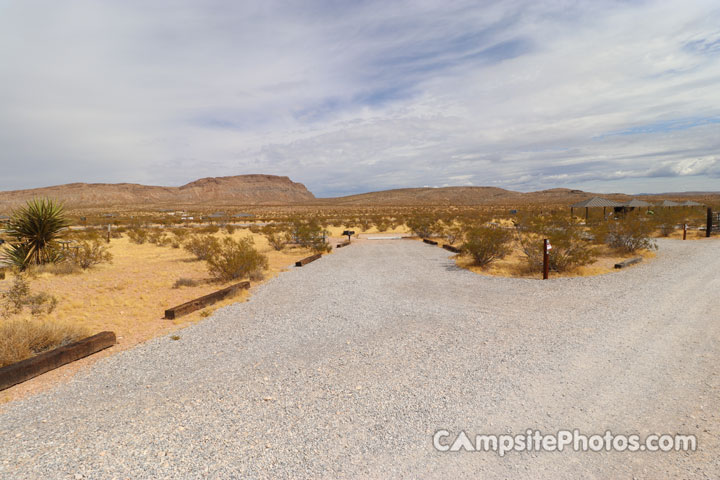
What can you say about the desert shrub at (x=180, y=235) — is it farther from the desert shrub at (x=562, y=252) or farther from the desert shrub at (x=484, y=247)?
the desert shrub at (x=562, y=252)

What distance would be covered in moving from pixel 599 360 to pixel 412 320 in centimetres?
268

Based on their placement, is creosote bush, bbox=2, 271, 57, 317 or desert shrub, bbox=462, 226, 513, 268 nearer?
creosote bush, bbox=2, 271, 57, 317

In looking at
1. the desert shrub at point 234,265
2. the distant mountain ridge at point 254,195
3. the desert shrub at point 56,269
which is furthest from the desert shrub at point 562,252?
the distant mountain ridge at point 254,195

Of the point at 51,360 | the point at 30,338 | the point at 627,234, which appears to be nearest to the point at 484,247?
the point at 627,234

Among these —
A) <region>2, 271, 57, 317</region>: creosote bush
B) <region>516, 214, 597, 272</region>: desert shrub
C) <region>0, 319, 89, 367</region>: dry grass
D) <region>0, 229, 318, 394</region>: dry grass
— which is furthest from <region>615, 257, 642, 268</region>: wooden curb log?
<region>2, 271, 57, 317</region>: creosote bush

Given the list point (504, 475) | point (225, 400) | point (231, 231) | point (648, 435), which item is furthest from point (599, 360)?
point (231, 231)

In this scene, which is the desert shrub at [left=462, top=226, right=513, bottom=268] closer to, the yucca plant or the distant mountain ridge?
the yucca plant

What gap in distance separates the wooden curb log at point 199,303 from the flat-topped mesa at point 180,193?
139791 mm

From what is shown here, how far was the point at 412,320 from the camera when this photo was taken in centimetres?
614

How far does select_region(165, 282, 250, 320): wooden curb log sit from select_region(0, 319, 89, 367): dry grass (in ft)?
4.25

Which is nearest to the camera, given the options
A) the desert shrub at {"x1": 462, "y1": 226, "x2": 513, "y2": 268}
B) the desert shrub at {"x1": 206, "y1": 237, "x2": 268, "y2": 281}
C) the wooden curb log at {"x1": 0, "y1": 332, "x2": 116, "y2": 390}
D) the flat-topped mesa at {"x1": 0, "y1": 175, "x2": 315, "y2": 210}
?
the wooden curb log at {"x1": 0, "y1": 332, "x2": 116, "y2": 390}

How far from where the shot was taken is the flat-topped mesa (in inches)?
5320

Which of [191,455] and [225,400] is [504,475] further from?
[225,400]

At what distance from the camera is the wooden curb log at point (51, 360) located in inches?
160
